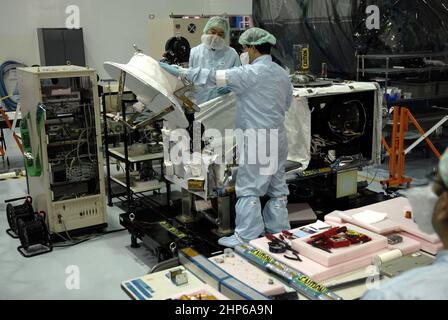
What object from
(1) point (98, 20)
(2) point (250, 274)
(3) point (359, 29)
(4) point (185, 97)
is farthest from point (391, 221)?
(1) point (98, 20)

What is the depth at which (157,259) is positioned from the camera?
3682 millimetres

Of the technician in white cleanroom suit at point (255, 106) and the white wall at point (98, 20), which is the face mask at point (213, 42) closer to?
the technician in white cleanroom suit at point (255, 106)

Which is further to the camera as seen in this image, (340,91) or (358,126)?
(358,126)

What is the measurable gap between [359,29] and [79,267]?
4.47 meters

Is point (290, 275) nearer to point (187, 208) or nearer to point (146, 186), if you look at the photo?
point (187, 208)

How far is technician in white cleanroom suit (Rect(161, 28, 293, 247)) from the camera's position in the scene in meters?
3.27

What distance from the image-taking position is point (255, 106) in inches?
131

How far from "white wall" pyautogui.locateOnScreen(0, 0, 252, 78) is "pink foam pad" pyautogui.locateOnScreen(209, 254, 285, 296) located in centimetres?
655

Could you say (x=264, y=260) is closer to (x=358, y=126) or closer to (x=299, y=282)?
(x=299, y=282)

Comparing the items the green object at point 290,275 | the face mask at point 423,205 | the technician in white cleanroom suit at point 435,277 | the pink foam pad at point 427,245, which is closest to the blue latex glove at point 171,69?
the green object at point 290,275

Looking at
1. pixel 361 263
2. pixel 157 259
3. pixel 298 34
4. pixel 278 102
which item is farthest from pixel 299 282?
pixel 298 34

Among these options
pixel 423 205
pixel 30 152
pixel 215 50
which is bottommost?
pixel 30 152

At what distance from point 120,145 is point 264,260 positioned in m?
3.64
